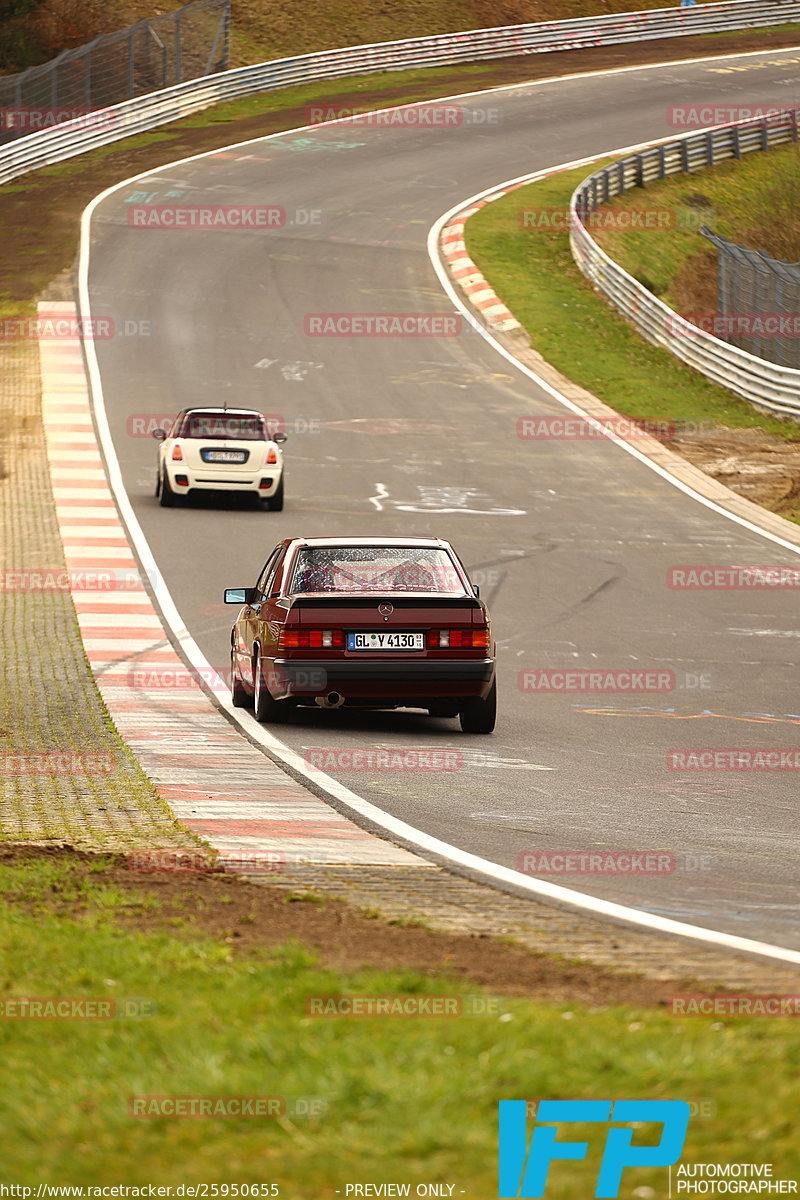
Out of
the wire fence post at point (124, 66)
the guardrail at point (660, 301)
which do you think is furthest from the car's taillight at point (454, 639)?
the wire fence post at point (124, 66)

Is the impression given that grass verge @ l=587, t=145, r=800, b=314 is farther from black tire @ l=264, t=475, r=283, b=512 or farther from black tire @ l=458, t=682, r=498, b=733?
black tire @ l=458, t=682, r=498, b=733

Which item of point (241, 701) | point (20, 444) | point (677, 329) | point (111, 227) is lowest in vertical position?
point (241, 701)

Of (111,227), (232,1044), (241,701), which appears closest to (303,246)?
(111,227)

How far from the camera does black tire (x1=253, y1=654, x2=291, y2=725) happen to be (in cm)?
1283

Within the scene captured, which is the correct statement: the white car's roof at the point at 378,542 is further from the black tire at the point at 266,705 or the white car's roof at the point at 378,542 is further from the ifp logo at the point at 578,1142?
the ifp logo at the point at 578,1142

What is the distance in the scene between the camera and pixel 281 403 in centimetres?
3169

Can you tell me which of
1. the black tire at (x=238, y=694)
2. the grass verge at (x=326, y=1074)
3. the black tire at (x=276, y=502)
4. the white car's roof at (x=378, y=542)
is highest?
the white car's roof at (x=378, y=542)

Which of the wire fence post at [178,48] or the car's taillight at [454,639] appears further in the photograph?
the wire fence post at [178,48]

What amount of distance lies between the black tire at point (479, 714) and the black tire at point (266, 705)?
1467 millimetres

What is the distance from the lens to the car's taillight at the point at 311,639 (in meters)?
12.4

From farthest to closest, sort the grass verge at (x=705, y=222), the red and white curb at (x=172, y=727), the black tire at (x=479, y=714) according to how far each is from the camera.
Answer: the grass verge at (x=705, y=222), the black tire at (x=479, y=714), the red and white curb at (x=172, y=727)

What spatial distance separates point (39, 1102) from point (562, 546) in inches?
732

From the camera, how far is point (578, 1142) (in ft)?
12.6

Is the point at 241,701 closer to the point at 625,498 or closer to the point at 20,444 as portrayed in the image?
the point at 625,498
